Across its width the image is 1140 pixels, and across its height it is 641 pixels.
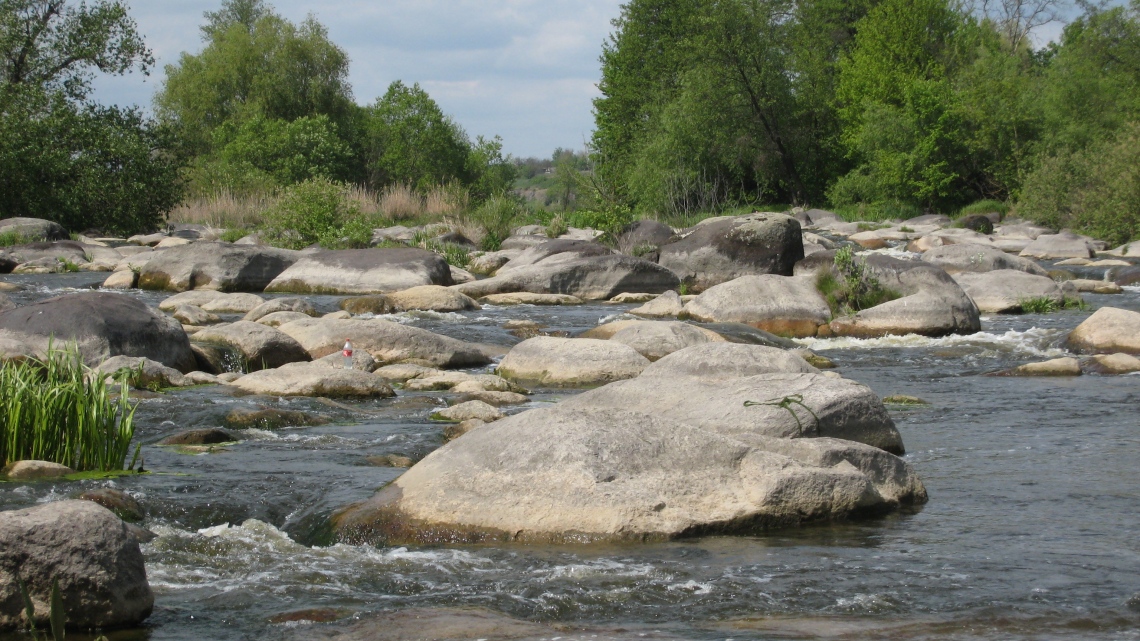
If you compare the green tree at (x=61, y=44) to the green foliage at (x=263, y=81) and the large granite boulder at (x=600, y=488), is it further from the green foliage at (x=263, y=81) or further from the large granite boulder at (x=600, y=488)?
the large granite boulder at (x=600, y=488)

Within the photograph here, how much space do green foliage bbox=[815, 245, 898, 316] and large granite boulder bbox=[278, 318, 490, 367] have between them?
6266 mm

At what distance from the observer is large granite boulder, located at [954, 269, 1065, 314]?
716 inches

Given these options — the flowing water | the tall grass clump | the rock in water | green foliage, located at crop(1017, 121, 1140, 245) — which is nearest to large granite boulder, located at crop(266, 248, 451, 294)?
the flowing water

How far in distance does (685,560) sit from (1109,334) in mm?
10390

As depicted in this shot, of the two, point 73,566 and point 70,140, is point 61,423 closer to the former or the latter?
point 73,566

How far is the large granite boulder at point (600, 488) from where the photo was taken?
19.2ft

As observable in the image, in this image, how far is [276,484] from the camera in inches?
277

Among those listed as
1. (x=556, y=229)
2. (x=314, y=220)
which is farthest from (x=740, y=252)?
(x=556, y=229)

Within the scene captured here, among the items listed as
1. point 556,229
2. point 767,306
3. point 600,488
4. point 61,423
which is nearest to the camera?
point 600,488

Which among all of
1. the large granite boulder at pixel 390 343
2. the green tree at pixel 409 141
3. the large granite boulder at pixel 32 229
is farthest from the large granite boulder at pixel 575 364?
the green tree at pixel 409 141

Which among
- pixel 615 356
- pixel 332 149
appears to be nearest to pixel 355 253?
pixel 615 356

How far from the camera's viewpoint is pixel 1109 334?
13852 mm

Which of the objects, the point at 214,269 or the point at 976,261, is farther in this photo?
the point at 976,261

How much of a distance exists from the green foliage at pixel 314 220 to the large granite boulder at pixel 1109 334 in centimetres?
1647
